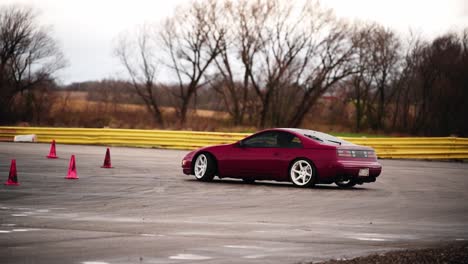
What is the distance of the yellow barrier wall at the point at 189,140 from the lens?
30.7 metres

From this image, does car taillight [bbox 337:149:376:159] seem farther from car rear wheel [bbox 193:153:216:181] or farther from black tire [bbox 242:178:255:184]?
car rear wheel [bbox 193:153:216:181]

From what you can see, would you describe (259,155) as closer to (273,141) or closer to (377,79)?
(273,141)

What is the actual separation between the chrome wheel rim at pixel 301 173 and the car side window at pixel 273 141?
382mm

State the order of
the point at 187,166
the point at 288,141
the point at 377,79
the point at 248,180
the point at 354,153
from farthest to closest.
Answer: the point at 377,79 < the point at 248,180 < the point at 187,166 < the point at 288,141 < the point at 354,153

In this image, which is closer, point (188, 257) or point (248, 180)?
point (188, 257)

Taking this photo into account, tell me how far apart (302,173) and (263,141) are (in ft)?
4.03

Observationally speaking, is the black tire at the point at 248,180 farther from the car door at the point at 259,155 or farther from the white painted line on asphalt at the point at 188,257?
the white painted line on asphalt at the point at 188,257

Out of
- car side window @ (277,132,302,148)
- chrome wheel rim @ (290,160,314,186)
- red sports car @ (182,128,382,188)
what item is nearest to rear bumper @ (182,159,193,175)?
red sports car @ (182,128,382,188)

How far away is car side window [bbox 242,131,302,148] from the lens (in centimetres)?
1683

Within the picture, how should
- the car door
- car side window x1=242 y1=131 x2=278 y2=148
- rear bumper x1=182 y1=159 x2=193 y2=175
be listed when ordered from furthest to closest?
rear bumper x1=182 y1=159 x2=193 y2=175, car side window x1=242 y1=131 x2=278 y2=148, the car door

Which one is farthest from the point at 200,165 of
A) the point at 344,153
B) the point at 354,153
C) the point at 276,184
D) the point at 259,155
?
the point at 354,153

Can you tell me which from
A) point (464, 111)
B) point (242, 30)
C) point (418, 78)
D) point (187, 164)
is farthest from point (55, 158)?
point (418, 78)

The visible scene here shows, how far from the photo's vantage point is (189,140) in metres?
34.2

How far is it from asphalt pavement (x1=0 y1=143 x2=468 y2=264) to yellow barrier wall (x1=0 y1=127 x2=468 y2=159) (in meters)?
11.7
